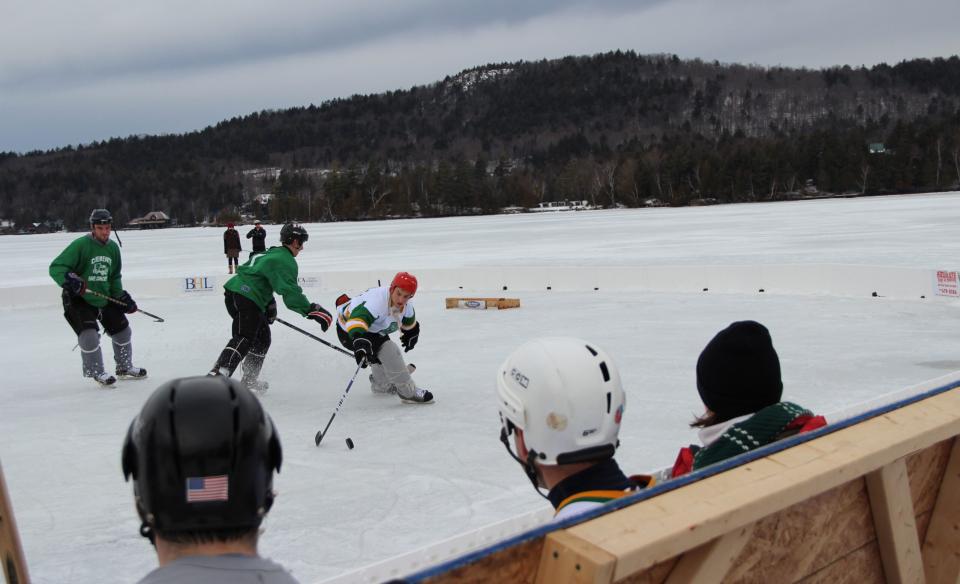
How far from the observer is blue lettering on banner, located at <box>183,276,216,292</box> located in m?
14.9

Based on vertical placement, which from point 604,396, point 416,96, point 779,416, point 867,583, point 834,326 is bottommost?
point 834,326

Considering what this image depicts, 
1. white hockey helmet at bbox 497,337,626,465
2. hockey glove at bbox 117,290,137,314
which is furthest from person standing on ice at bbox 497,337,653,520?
hockey glove at bbox 117,290,137,314

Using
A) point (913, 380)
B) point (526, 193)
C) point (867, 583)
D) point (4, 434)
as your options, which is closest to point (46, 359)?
point (4, 434)

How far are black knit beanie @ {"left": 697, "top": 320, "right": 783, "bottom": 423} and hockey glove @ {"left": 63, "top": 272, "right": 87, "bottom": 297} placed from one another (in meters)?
6.20

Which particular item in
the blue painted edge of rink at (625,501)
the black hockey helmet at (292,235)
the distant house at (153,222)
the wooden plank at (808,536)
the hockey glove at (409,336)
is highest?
the black hockey helmet at (292,235)

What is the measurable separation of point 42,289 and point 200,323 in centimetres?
490

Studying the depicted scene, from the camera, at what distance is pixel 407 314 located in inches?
255

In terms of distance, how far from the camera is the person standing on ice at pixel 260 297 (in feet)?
21.8

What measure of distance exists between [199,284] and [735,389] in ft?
45.5

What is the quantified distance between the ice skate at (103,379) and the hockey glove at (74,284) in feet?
2.35

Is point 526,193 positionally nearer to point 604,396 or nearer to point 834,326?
point 834,326

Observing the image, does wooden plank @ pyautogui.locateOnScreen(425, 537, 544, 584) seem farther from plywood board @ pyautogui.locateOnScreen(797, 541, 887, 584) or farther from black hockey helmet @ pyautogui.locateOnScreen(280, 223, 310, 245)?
black hockey helmet @ pyautogui.locateOnScreen(280, 223, 310, 245)

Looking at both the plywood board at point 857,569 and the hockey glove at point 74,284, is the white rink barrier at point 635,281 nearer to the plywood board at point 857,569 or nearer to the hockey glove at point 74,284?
the hockey glove at point 74,284

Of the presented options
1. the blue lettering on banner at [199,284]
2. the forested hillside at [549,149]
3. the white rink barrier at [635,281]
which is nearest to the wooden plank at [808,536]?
the white rink barrier at [635,281]
